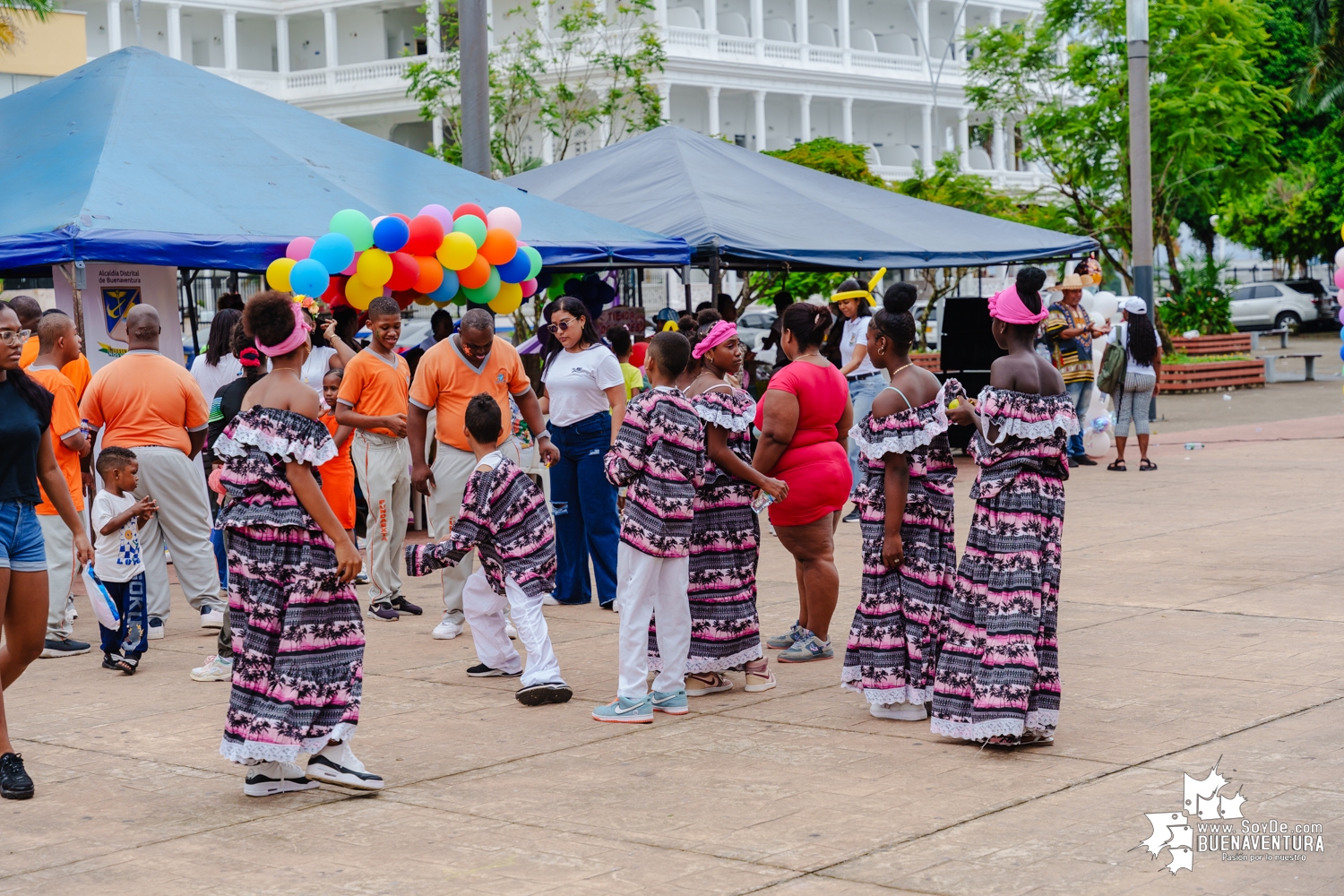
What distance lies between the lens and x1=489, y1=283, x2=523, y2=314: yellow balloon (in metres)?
11.3

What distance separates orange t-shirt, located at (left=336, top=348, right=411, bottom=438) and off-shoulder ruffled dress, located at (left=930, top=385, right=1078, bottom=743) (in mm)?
4134

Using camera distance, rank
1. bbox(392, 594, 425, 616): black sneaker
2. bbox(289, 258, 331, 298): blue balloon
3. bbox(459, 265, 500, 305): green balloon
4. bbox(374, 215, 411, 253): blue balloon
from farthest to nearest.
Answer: bbox(459, 265, 500, 305): green balloon
bbox(374, 215, 411, 253): blue balloon
bbox(289, 258, 331, 298): blue balloon
bbox(392, 594, 425, 616): black sneaker

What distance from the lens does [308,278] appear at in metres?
9.55

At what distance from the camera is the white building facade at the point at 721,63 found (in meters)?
54.6

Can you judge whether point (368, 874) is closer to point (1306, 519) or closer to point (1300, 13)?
point (1306, 519)

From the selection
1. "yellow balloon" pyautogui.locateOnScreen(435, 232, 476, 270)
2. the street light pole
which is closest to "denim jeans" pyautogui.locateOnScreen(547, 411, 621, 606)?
"yellow balloon" pyautogui.locateOnScreen(435, 232, 476, 270)

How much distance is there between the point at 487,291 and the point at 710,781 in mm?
6174

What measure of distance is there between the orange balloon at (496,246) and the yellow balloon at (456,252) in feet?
0.90

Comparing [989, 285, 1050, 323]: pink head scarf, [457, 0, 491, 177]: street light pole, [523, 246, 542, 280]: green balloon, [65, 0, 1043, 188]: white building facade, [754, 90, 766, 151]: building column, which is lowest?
[989, 285, 1050, 323]: pink head scarf

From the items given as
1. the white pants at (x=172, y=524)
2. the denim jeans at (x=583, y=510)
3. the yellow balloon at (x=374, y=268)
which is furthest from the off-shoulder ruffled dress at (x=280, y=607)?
the yellow balloon at (x=374, y=268)

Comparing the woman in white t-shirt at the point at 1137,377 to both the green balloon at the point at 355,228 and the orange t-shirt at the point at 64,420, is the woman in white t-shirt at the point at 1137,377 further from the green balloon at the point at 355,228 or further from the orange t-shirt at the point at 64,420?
the orange t-shirt at the point at 64,420

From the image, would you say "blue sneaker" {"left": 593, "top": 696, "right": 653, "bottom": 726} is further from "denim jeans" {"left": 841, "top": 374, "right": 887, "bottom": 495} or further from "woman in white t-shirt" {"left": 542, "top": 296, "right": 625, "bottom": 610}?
"denim jeans" {"left": 841, "top": 374, "right": 887, "bottom": 495}

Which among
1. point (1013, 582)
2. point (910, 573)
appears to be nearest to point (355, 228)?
point (910, 573)

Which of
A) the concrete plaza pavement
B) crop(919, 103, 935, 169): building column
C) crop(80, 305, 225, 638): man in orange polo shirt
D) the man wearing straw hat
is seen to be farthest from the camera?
crop(919, 103, 935, 169): building column
